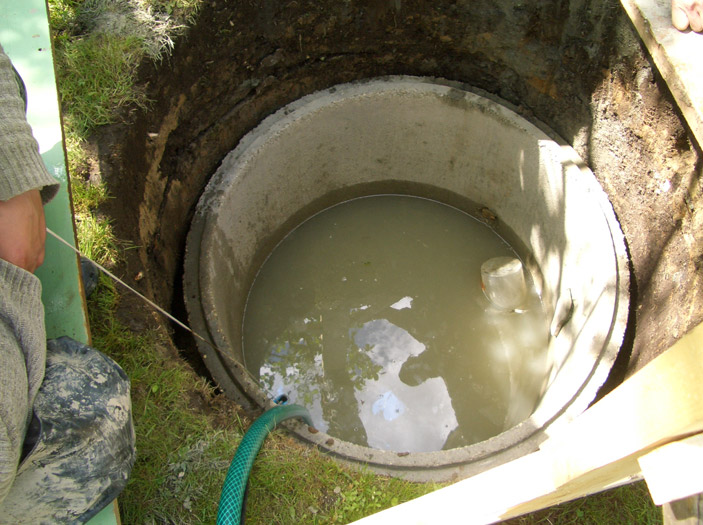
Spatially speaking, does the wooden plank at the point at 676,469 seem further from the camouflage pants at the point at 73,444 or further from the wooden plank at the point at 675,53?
the wooden plank at the point at 675,53

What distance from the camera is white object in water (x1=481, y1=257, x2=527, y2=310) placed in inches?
144

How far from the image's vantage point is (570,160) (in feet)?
11.3

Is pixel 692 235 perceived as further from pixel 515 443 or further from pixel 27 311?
pixel 27 311

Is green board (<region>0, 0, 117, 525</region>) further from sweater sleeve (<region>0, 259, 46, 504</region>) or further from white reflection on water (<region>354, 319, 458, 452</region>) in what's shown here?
white reflection on water (<region>354, 319, 458, 452</region>)

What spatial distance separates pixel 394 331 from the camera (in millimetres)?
3756

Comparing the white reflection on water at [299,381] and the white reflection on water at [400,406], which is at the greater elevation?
the white reflection on water at [299,381]

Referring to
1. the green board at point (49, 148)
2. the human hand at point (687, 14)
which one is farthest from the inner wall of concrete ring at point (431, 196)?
the human hand at point (687, 14)

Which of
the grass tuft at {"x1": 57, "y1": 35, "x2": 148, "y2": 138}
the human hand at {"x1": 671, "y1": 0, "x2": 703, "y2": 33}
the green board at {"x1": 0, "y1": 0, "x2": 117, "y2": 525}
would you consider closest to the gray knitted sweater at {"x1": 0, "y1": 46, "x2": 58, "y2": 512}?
the green board at {"x1": 0, "y1": 0, "x2": 117, "y2": 525}

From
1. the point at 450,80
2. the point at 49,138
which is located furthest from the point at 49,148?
the point at 450,80

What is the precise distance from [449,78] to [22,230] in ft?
10.5

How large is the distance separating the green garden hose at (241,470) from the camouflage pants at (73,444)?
348 mm

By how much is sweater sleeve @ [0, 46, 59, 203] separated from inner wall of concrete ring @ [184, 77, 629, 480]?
56.8 inches

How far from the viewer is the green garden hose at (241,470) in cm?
182

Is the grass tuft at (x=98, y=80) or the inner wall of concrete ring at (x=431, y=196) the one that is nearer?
the grass tuft at (x=98, y=80)
